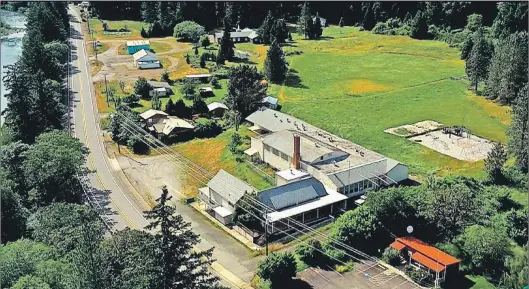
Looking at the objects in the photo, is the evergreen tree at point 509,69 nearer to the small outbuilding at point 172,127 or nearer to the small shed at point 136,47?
the small outbuilding at point 172,127

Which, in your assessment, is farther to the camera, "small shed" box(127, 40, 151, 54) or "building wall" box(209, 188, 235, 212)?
"small shed" box(127, 40, 151, 54)

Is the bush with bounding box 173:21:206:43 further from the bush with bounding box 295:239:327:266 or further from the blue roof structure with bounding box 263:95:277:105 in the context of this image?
the bush with bounding box 295:239:327:266

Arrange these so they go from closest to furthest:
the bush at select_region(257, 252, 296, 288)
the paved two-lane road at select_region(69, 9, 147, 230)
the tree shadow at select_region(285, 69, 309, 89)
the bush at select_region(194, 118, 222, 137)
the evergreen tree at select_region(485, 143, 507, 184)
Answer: the bush at select_region(257, 252, 296, 288) → the paved two-lane road at select_region(69, 9, 147, 230) → the evergreen tree at select_region(485, 143, 507, 184) → the bush at select_region(194, 118, 222, 137) → the tree shadow at select_region(285, 69, 309, 89)

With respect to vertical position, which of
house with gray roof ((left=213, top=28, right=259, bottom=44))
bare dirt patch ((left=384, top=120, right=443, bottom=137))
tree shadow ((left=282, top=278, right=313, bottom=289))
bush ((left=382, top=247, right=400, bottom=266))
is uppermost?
house with gray roof ((left=213, top=28, right=259, bottom=44))

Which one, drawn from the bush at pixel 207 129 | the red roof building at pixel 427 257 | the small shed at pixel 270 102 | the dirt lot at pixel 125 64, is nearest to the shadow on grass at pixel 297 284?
the red roof building at pixel 427 257

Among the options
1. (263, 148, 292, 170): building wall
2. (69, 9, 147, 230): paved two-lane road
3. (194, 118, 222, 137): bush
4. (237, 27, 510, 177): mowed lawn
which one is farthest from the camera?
(194, 118, 222, 137): bush

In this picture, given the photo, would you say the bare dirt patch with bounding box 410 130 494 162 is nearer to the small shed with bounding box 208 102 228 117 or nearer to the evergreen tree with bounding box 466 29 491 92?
the evergreen tree with bounding box 466 29 491 92

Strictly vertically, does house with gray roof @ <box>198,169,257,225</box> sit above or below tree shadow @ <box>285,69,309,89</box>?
below

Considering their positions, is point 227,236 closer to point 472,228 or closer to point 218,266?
point 218,266

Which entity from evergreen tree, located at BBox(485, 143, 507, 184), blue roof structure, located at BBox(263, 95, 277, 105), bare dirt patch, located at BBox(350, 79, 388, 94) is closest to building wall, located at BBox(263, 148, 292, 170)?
blue roof structure, located at BBox(263, 95, 277, 105)
